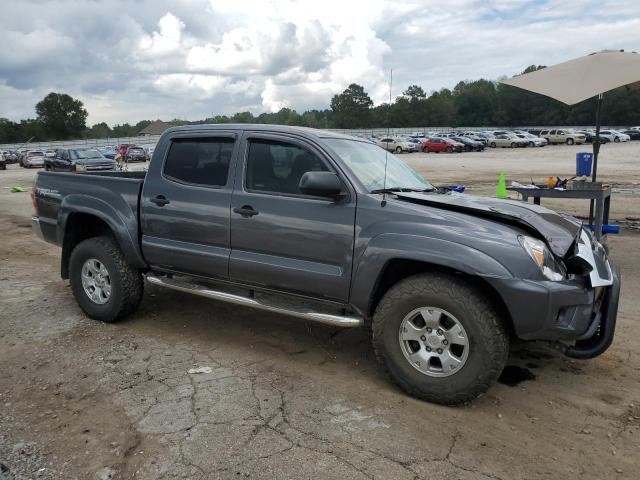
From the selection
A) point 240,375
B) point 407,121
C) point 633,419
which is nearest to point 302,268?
point 240,375

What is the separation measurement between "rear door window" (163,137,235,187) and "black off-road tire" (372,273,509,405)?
181 centimetres

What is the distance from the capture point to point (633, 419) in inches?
134

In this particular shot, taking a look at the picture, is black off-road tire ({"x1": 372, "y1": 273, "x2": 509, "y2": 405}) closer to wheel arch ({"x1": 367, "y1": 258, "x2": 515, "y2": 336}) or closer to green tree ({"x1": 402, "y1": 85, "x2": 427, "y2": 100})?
wheel arch ({"x1": 367, "y1": 258, "x2": 515, "y2": 336})

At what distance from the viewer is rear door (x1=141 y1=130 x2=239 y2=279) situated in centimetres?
443

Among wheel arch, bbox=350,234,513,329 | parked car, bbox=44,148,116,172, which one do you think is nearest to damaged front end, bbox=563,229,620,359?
wheel arch, bbox=350,234,513,329

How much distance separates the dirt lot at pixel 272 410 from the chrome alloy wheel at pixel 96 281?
0.84 ft

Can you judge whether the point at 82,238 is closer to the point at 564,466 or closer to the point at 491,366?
the point at 491,366

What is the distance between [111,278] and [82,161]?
20801mm

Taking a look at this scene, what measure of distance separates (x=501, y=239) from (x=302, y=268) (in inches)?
55.9

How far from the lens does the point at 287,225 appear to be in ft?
13.2

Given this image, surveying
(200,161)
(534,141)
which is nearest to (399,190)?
(200,161)

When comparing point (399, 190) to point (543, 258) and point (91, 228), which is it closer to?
point (543, 258)

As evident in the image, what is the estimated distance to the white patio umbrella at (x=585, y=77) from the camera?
6848mm

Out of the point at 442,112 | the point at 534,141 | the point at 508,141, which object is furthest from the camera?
the point at 442,112
